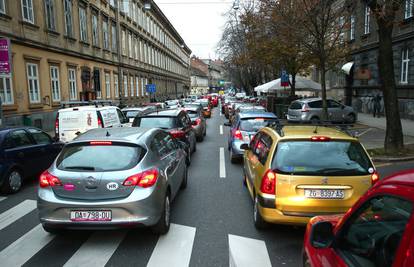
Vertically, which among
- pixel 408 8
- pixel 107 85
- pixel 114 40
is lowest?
pixel 107 85

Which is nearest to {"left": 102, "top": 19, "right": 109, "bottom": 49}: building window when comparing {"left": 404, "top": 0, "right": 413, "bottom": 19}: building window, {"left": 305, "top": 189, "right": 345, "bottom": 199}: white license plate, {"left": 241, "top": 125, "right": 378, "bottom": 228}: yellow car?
{"left": 404, "top": 0, "right": 413, "bottom": 19}: building window

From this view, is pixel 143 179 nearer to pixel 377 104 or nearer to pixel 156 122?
pixel 156 122

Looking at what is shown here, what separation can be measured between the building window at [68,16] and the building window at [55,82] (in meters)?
3.19

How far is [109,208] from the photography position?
4.50 metres

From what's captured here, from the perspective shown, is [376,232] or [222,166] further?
[222,166]

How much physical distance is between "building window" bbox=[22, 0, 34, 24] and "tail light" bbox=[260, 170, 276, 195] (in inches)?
722

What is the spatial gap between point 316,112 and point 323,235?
1865 centimetres

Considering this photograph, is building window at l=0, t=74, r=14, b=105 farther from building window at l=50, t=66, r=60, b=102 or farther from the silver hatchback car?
the silver hatchback car

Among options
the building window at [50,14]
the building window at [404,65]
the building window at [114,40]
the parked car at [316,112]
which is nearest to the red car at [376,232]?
the parked car at [316,112]

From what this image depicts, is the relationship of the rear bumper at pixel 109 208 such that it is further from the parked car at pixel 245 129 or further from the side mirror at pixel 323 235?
the parked car at pixel 245 129

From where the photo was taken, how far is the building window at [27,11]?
1852 centimetres

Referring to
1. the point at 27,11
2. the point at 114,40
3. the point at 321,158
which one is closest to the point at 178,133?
the point at 321,158

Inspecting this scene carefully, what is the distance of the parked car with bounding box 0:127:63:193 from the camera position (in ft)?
24.4

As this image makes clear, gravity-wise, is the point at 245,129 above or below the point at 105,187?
above
